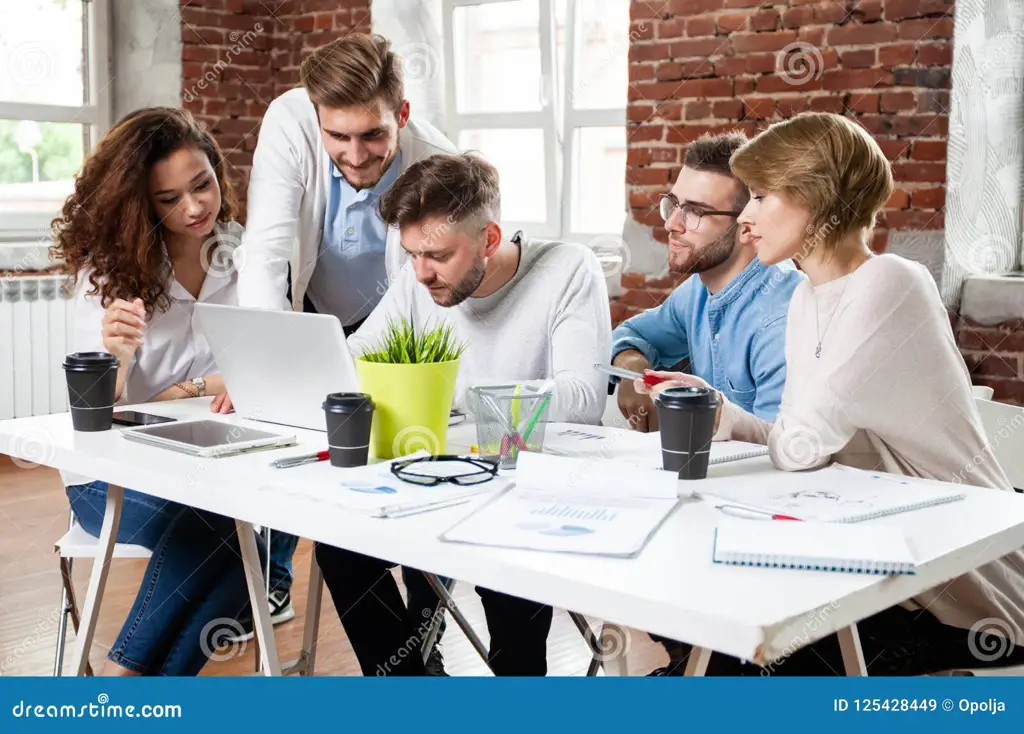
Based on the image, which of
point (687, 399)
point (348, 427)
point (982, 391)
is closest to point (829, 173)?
A: point (687, 399)

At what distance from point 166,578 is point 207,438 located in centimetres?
52

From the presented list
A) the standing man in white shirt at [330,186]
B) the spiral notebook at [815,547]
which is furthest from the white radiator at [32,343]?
the spiral notebook at [815,547]

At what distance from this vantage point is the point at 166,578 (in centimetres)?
226

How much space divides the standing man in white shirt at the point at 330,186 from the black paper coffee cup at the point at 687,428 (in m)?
1.02

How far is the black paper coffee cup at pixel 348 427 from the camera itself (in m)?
1.68

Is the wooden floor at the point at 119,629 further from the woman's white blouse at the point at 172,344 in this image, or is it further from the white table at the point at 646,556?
Answer: the white table at the point at 646,556

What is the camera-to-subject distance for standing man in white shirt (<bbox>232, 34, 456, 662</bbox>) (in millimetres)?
2561

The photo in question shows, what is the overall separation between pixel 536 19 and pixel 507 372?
9.58 ft

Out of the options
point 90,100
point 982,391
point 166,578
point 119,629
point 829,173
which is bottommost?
point 119,629

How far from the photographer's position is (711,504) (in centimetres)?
150

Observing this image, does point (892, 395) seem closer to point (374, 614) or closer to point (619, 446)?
point (619, 446)

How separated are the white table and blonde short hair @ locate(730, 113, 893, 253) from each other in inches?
16.4
